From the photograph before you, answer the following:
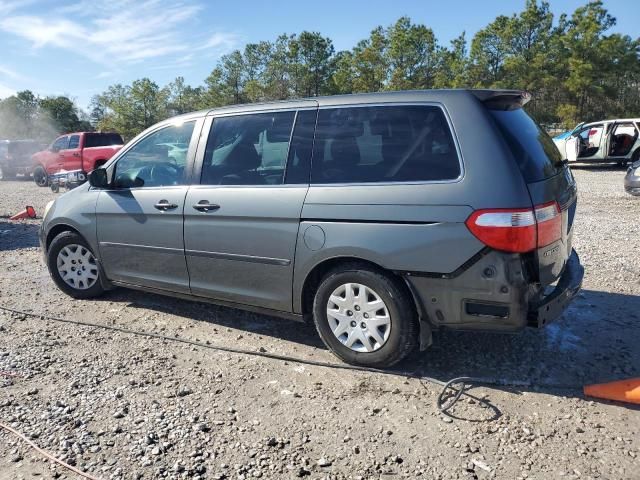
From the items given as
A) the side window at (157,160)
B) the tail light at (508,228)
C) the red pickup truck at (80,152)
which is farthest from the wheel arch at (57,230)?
the red pickup truck at (80,152)

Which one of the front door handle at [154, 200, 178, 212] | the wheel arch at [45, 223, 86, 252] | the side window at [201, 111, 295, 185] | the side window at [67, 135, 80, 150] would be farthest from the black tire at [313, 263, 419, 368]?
the side window at [67, 135, 80, 150]

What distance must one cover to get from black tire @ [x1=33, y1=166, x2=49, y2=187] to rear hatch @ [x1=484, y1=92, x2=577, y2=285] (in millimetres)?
20038

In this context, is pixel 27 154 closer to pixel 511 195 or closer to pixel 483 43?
pixel 511 195

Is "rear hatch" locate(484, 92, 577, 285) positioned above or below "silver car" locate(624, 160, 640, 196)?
above

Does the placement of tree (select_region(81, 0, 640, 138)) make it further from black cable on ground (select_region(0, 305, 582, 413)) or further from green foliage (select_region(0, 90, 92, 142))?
black cable on ground (select_region(0, 305, 582, 413))

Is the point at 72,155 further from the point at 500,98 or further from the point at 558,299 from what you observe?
the point at 558,299

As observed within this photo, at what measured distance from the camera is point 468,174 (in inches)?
127

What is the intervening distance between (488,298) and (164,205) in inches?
109

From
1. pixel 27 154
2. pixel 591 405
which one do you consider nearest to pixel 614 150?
pixel 591 405

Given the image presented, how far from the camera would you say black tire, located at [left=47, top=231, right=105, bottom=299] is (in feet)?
17.2

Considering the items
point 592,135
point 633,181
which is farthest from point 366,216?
point 592,135

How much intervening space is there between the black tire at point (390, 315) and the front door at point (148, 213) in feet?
4.58

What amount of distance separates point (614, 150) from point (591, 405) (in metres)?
17.8

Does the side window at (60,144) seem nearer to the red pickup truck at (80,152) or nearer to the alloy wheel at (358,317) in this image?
the red pickup truck at (80,152)
